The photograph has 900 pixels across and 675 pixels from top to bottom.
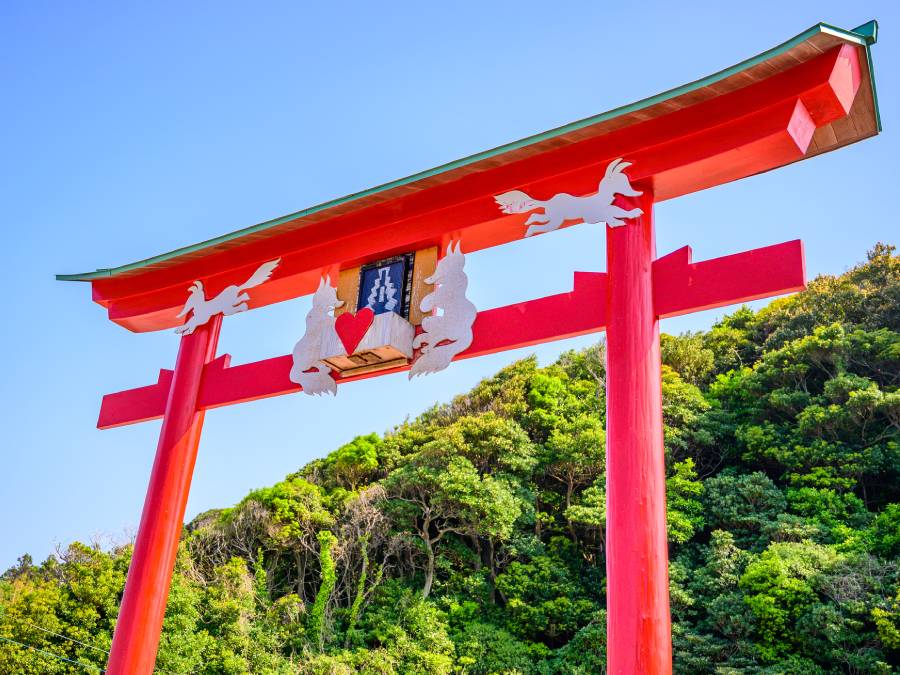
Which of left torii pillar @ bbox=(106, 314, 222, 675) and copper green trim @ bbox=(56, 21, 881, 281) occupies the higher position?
copper green trim @ bbox=(56, 21, 881, 281)

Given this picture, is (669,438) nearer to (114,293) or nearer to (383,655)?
(383,655)

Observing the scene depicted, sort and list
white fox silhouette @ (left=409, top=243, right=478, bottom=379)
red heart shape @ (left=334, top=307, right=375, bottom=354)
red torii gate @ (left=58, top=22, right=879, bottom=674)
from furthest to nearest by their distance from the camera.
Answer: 1. red heart shape @ (left=334, top=307, right=375, bottom=354)
2. white fox silhouette @ (left=409, top=243, right=478, bottom=379)
3. red torii gate @ (left=58, top=22, right=879, bottom=674)

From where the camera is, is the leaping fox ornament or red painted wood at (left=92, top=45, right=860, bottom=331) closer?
red painted wood at (left=92, top=45, right=860, bottom=331)

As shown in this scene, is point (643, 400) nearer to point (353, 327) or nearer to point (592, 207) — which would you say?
Result: point (592, 207)

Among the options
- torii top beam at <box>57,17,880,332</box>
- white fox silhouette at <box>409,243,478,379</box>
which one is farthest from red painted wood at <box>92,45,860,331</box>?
white fox silhouette at <box>409,243,478,379</box>

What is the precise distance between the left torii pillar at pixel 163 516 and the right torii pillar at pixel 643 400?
3026 millimetres

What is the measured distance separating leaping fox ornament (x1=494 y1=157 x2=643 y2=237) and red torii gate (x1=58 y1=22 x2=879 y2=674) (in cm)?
7

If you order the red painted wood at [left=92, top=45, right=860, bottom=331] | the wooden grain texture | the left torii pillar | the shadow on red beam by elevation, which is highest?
the red painted wood at [left=92, top=45, right=860, bottom=331]

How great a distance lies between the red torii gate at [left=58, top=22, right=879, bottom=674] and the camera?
150 inches

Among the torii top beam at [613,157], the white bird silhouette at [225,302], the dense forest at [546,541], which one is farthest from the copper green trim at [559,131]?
the dense forest at [546,541]

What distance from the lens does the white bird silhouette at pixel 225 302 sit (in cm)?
604

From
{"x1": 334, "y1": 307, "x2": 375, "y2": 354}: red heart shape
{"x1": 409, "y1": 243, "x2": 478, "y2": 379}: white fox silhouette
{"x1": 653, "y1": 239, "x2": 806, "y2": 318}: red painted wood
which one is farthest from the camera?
{"x1": 334, "y1": 307, "x2": 375, "y2": 354}: red heart shape

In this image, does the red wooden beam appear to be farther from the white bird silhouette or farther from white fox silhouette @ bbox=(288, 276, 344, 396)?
the white bird silhouette

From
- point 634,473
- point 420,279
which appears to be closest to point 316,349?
point 420,279
